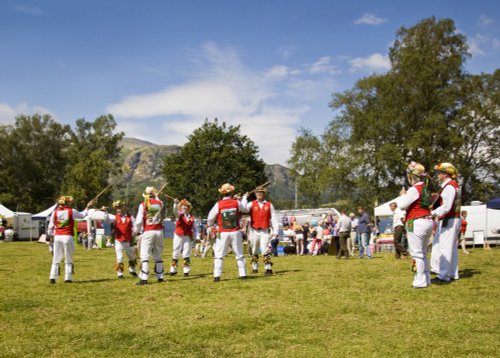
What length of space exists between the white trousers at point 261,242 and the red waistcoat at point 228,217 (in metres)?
1.64

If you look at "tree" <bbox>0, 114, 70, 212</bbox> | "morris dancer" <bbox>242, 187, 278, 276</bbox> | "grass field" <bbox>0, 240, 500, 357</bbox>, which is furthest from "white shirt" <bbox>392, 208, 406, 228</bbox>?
"tree" <bbox>0, 114, 70, 212</bbox>

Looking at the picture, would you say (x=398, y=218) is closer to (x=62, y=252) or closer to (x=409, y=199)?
(x=409, y=199)

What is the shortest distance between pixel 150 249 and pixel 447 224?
7.43 m

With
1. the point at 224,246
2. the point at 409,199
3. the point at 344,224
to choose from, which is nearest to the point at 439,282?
the point at 409,199

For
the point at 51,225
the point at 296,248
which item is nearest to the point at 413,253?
the point at 51,225

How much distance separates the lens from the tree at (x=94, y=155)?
68.5m

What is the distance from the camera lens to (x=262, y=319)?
8.14 metres

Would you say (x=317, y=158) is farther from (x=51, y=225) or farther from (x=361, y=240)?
(x=51, y=225)

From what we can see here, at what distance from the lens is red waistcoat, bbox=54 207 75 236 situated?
14000 mm

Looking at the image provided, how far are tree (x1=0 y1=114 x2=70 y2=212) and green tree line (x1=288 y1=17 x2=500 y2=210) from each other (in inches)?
1851

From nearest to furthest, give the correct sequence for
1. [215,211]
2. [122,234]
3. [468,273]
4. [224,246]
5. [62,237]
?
[468,273]
[224,246]
[215,211]
[62,237]
[122,234]

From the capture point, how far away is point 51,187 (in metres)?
76.8

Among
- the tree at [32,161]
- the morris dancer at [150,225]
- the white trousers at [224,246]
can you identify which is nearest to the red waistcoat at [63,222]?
the morris dancer at [150,225]

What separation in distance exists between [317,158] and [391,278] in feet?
222
